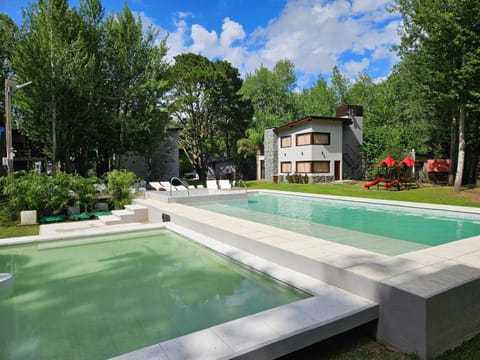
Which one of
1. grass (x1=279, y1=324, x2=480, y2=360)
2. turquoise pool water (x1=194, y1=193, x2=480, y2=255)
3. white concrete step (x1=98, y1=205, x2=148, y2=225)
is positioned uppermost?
white concrete step (x1=98, y1=205, x2=148, y2=225)

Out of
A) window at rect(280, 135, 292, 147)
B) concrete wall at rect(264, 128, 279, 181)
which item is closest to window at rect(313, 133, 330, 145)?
window at rect(280, 135, 292, 147)

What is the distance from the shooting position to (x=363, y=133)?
93.2 feet

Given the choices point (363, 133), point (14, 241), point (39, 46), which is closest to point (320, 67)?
point (363, 133)

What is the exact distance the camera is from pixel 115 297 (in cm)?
444

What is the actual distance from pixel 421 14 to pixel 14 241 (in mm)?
17918

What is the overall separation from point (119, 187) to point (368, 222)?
362 inches

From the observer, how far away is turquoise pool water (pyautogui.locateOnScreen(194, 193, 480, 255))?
24.1ft

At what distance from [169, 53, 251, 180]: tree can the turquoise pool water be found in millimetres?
16487

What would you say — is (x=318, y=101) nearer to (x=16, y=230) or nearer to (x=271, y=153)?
(x=271, y=153)

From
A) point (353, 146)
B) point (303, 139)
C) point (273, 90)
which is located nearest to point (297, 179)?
point (303, 139)

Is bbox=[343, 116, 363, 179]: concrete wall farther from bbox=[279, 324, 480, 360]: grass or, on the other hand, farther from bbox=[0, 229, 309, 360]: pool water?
bbox=[279, 324, 480, 360]: grass

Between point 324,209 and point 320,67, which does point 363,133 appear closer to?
point 324,209

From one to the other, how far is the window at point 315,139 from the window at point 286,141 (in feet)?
4.80

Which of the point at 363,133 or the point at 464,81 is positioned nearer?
the point at 464,81
